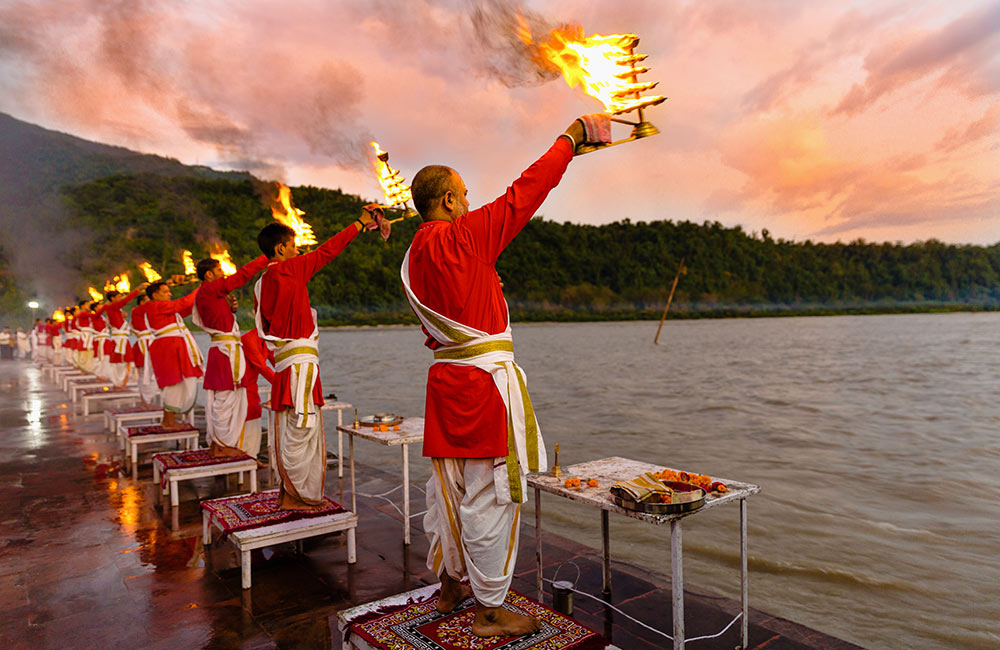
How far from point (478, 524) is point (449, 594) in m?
0.65

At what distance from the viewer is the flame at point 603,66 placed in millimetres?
2600

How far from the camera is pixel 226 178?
45375 millimetres

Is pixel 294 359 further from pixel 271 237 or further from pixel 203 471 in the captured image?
pixel 203 471

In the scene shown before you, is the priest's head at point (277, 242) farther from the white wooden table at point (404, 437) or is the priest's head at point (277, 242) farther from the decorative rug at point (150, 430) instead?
the decorative rug at point (150, 430)

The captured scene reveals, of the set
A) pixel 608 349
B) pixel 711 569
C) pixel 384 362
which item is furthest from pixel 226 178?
pixel 711 569

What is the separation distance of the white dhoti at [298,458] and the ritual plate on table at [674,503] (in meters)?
2.58

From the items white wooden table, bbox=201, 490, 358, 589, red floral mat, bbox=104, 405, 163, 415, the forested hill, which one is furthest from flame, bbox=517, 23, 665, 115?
the forested hill

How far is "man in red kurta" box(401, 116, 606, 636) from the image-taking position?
8.61ft

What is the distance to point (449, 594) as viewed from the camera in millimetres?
3123

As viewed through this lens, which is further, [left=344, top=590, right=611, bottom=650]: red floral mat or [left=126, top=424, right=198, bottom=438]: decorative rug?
[left=126, top=424, right=198, bottom=438]: decorative rug

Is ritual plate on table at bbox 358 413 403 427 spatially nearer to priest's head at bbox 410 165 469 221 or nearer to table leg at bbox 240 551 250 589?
table leg at bbox 240 551 250 589

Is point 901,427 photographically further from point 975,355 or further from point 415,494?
point 975,355

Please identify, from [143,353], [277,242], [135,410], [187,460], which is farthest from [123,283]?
[277,242]

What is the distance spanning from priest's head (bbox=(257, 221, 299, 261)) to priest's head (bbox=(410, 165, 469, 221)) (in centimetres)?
238
